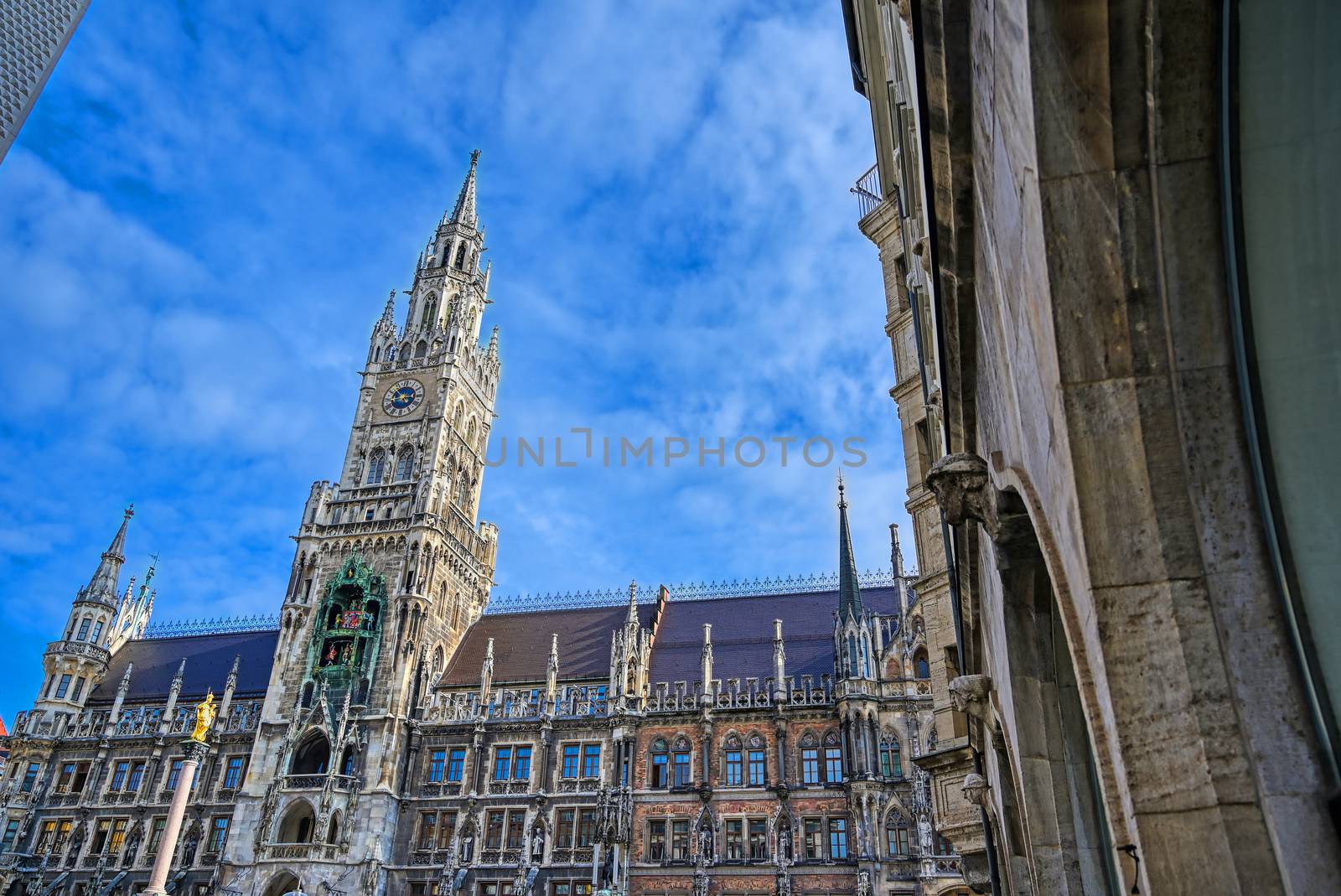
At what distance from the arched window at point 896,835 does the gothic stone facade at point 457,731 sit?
0.07 metres

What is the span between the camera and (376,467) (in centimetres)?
5325

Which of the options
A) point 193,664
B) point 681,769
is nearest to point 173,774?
point 193,664

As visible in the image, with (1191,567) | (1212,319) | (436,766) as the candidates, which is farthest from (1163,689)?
(436,766)

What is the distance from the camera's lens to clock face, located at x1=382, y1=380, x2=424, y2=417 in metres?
55.0

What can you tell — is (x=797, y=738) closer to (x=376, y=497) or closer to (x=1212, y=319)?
(x=376, y=497)

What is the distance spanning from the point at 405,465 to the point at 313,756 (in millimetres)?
15977

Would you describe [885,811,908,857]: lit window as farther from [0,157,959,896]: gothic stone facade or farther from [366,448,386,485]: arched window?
[366,448,386,485]: arched window

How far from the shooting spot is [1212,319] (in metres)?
3.92

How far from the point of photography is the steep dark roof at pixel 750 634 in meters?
44.6

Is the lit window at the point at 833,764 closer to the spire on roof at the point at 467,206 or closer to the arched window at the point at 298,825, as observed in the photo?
the arched window at the point at 298,825

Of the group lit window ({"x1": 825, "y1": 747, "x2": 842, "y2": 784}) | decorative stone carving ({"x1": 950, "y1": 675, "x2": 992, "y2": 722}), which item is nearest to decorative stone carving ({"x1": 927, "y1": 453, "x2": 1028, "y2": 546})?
decorative stone carving ({"x1": 950, "y1": 675, "x2": 992, "y2": 722})

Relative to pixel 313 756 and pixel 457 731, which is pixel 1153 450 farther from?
pixel 313 756

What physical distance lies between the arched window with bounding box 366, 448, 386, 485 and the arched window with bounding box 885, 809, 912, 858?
3218cm

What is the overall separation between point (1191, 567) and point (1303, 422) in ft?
2.39
